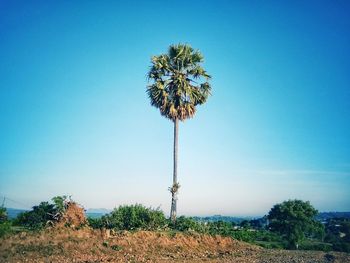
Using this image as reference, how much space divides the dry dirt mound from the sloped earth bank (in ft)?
6.00

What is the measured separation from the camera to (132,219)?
76.3 ft

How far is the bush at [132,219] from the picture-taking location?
23000 mm

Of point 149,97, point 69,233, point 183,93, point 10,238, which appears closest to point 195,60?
point 183,93

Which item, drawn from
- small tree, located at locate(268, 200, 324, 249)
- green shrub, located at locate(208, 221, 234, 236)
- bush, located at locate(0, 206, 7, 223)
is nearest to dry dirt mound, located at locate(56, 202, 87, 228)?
bush, located at locate(0, 206, 7, 223)

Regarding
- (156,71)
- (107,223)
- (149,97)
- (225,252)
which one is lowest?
(225,252)

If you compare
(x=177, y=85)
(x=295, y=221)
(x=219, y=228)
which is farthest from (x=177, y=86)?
(x=295, y=221)

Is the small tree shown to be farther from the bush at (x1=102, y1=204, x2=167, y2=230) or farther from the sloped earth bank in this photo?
the bush at (x1=102, y1=204, x2=167, y2=230)

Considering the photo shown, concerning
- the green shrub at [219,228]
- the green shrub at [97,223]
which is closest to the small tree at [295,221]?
the green shrub at [219,228]

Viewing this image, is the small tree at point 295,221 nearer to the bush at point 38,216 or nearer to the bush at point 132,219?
the bush at point 132,219

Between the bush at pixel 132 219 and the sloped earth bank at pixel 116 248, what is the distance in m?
1.75

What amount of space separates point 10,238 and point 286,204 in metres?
41.9

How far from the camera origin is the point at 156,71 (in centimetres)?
3428

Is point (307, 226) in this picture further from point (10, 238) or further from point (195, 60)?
point (10, 238)

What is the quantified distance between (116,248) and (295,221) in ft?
119
